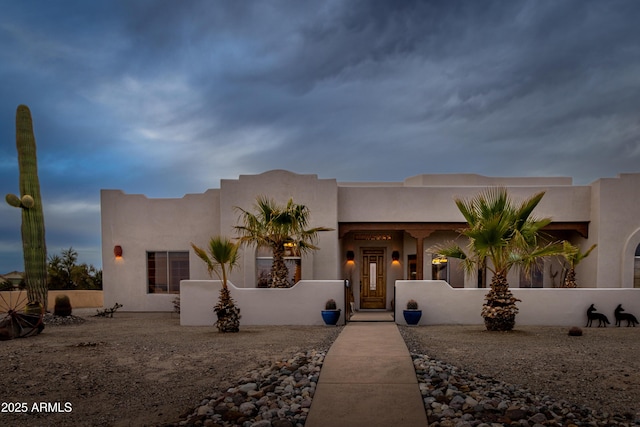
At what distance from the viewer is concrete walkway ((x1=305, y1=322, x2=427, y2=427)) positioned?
15.5 feet

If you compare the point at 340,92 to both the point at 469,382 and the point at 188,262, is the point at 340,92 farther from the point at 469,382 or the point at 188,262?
the point at 469,382

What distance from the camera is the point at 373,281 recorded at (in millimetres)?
16922

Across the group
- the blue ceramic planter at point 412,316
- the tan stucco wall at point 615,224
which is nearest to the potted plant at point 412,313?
the blue ceramic planter at point 412,316

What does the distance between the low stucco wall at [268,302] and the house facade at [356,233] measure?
1.94 metres

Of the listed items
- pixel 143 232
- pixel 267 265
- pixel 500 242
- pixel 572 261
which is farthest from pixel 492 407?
pixel 143 232

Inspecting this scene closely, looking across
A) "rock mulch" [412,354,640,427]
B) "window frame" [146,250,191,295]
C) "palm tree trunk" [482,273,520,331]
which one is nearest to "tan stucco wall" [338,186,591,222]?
"palm tree trunk" [482,273,520,331]

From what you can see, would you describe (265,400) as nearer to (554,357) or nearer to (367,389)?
(367,389)

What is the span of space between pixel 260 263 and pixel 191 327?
348 centimetres

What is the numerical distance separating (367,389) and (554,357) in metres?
4.38

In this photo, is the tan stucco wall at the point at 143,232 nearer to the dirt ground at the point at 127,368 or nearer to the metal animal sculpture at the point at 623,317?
the dirt ground at the point at 127,368

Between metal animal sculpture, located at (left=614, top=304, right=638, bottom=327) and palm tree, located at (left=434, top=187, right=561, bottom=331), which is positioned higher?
palm tree, located at (left=434, top=187, right=561, bottom=331)

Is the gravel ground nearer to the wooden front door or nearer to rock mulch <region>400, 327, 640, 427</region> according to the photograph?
rock mulch <region>400, 327, 640, 427</region>

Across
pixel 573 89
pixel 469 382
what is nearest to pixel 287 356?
pixel 469 382

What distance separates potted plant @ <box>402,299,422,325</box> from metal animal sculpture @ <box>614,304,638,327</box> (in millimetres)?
5539
